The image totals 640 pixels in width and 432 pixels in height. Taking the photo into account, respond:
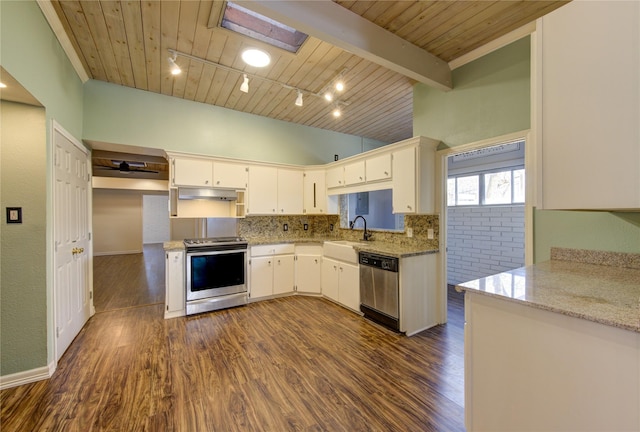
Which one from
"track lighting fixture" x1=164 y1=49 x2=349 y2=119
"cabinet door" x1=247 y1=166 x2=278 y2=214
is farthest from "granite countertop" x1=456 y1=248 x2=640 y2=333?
"cabinet door" x1=247 y1=166 x2=278 y2=214

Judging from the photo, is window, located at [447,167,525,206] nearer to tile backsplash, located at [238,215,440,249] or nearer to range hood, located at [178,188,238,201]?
tile backsplash, located at [238,215,440,249]

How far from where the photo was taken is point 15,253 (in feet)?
6.61

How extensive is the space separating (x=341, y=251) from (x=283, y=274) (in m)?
1.09

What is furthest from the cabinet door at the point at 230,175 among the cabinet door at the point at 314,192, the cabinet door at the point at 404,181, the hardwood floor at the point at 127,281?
the cabinet door at the point at 404,181

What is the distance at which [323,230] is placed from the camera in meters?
4.90

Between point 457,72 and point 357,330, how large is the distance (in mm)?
3127

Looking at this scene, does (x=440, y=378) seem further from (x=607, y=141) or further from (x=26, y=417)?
(x=26, y=417)

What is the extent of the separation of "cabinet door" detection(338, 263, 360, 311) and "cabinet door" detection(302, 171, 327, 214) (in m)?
1.24

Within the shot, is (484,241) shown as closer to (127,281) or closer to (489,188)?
(489,188)

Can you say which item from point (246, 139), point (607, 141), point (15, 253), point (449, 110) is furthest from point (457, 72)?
point (15, 253)

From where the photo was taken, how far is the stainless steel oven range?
3447 mm

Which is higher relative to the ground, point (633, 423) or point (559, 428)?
point (633, 423)

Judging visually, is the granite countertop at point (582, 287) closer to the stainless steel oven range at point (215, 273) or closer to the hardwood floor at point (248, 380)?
the hardwood floor at point (248, 380)

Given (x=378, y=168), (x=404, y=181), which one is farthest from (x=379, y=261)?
(x=378, y=168)
